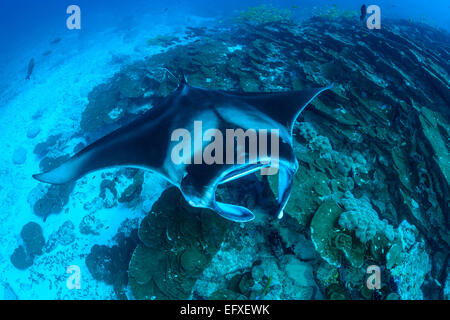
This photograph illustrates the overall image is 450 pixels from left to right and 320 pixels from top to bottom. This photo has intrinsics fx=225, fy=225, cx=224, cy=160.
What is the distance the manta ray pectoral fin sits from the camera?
2117 millimetres

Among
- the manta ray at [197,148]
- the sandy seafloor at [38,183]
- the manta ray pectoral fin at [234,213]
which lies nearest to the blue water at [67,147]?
the sandy seafloor at [38,183]

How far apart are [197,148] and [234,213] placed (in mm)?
834

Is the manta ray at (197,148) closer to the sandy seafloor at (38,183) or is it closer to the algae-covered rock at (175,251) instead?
the algae-covered rock at (175,251)

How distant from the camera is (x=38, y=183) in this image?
663 centimetres

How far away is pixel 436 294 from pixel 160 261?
173 inches

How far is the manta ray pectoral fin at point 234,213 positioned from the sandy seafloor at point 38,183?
2.89m

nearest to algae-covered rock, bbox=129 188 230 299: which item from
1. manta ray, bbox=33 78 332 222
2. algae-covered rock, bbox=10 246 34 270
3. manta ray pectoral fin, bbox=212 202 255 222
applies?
manta ray, bbox=33 78 332 222

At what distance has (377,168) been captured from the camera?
15.2 ft

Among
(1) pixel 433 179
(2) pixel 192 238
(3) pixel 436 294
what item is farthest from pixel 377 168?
(2) pixel 192 238

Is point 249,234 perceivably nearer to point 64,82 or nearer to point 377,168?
point 377,168

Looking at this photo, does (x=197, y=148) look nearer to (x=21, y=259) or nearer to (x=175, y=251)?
(x=175, y=251)

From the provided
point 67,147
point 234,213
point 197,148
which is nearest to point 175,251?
point 234,213

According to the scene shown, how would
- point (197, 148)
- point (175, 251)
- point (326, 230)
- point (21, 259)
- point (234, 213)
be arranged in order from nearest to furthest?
point (234, 213) → point (197, 148) → point (326, 230) → point (175, 251) → point (21, 259)
